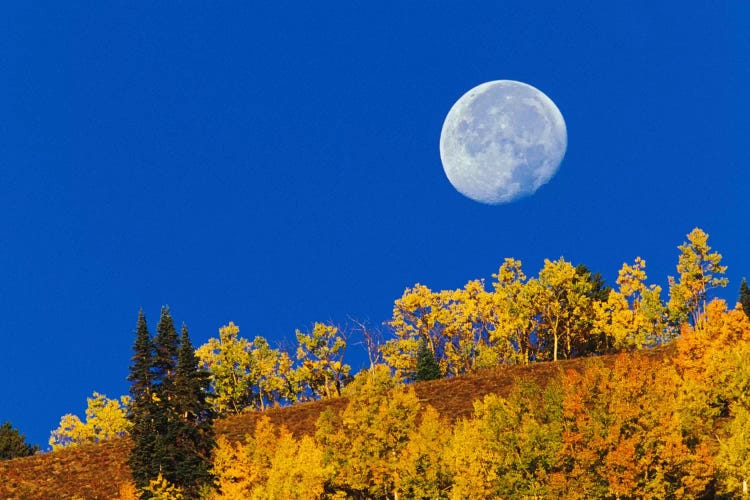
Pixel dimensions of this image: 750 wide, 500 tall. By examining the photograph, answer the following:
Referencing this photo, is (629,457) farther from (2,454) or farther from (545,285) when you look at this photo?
(2,454)

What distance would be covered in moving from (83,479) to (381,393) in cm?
3050

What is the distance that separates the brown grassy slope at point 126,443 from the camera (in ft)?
255

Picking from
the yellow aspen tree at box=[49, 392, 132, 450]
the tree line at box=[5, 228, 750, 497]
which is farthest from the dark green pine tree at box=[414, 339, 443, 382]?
the yellow aspen tree at box=[49, 392, 132, 450]

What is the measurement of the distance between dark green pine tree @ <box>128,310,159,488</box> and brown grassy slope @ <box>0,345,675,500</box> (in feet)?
27.9

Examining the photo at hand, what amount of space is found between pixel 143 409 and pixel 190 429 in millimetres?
4849

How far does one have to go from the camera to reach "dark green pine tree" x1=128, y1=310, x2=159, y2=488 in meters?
65.4

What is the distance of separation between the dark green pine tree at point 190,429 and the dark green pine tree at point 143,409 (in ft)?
6.05

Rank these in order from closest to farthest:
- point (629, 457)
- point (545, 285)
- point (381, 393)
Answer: point (629, 457)
point (381, 393)
point (545, 285)

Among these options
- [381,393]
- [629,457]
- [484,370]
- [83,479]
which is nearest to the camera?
[629,457]

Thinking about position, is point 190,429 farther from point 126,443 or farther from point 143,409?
point 126,443

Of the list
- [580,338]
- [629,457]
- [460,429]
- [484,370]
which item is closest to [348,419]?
[460,429]

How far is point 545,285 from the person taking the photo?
379 feet

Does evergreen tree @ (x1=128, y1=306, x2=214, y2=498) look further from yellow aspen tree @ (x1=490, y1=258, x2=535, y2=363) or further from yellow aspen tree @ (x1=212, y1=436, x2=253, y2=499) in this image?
yellow aspen tree @ (x1=490, y1=258, x2=535, y2=363)

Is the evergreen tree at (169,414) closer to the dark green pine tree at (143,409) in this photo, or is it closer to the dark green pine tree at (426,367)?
the dark green pine tree at (143,409)
